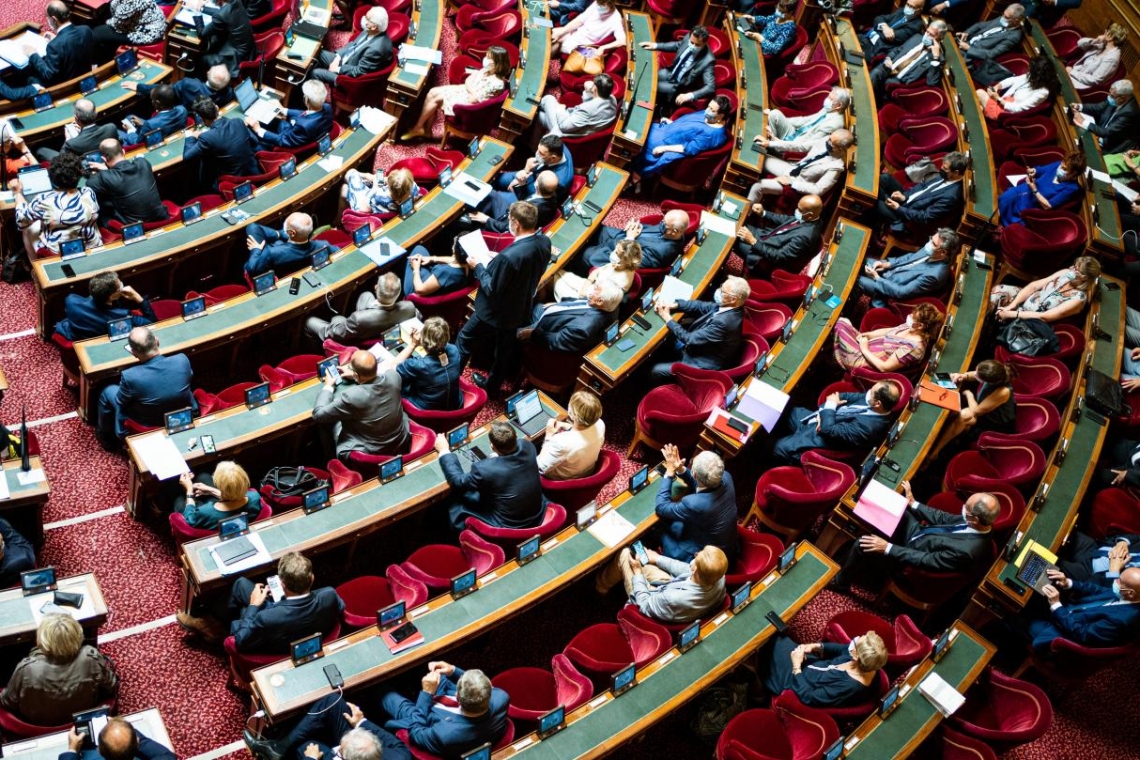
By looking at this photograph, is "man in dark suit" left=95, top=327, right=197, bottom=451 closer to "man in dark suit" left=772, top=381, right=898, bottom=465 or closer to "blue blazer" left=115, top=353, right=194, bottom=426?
"blue blazer" left=115, top=353, right=194, bottom=426

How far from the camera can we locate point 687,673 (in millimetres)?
6754

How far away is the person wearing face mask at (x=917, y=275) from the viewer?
9852mm

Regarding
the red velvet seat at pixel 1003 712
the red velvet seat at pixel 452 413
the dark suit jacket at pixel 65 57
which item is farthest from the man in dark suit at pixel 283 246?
the red velvet seat at pixel 1003 712

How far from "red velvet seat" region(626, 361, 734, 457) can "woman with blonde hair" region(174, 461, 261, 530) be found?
310cm

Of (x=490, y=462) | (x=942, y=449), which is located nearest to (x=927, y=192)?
(x=942, y=449)

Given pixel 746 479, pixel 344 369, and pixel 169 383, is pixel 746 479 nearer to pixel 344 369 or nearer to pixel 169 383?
pixel 344 369

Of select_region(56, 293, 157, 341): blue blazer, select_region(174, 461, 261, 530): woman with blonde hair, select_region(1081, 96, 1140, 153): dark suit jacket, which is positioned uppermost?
select_region(1081, 96, 1140, 153): dark suit jacket

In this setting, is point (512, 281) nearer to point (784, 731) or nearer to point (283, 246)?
point (283, 246)

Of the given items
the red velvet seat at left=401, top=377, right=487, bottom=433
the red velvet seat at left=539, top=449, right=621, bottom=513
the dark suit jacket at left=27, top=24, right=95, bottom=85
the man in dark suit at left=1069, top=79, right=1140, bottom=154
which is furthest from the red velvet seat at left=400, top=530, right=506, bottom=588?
the man in dark suit at left=1069, top=79, right=1140, bottom=154

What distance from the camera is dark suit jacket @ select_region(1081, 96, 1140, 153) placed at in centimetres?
1237

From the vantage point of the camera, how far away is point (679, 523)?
7.43 m

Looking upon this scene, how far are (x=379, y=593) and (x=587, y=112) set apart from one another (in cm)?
583

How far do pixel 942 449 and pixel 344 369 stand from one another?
16.2 feet

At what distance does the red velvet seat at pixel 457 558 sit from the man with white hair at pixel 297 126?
472 cm
